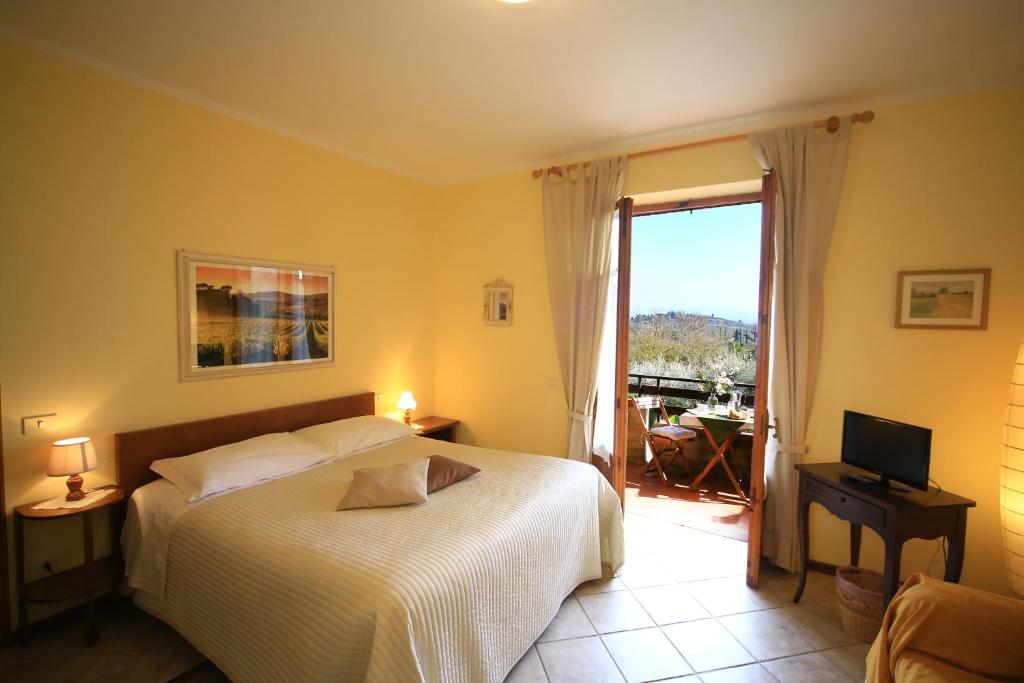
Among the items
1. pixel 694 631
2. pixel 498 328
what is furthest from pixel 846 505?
pixel 498 328

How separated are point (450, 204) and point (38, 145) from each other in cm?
267

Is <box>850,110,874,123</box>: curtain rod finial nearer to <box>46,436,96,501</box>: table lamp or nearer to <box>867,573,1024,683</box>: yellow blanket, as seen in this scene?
<box>867,573,1024,683</box>: yellow blanket

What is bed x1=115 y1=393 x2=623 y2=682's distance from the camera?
1.46 m

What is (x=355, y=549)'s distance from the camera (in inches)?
66.9

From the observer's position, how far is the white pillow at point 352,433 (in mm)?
2898

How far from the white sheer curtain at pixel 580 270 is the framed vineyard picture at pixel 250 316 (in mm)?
1740

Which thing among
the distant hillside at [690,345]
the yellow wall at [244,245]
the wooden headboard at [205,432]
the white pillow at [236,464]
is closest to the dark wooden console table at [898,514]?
the yellow wall at [244,245]

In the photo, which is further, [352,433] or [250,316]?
[352,433]

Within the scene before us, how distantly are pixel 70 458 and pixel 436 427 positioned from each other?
7.47 ft

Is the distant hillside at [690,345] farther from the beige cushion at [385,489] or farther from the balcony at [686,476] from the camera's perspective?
the beige cushion at [385,489]

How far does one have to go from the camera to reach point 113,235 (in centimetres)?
233

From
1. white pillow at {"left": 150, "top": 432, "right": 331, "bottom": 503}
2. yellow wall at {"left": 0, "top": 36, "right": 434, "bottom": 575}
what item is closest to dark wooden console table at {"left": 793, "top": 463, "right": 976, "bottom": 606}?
white pillow at {"left": 150, "top": 432, "right": 331, "bottom": 503}

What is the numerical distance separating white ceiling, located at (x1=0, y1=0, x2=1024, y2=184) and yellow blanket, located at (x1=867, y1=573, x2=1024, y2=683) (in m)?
2.22

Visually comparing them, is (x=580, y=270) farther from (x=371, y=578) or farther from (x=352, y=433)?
(x=371, y=578)
